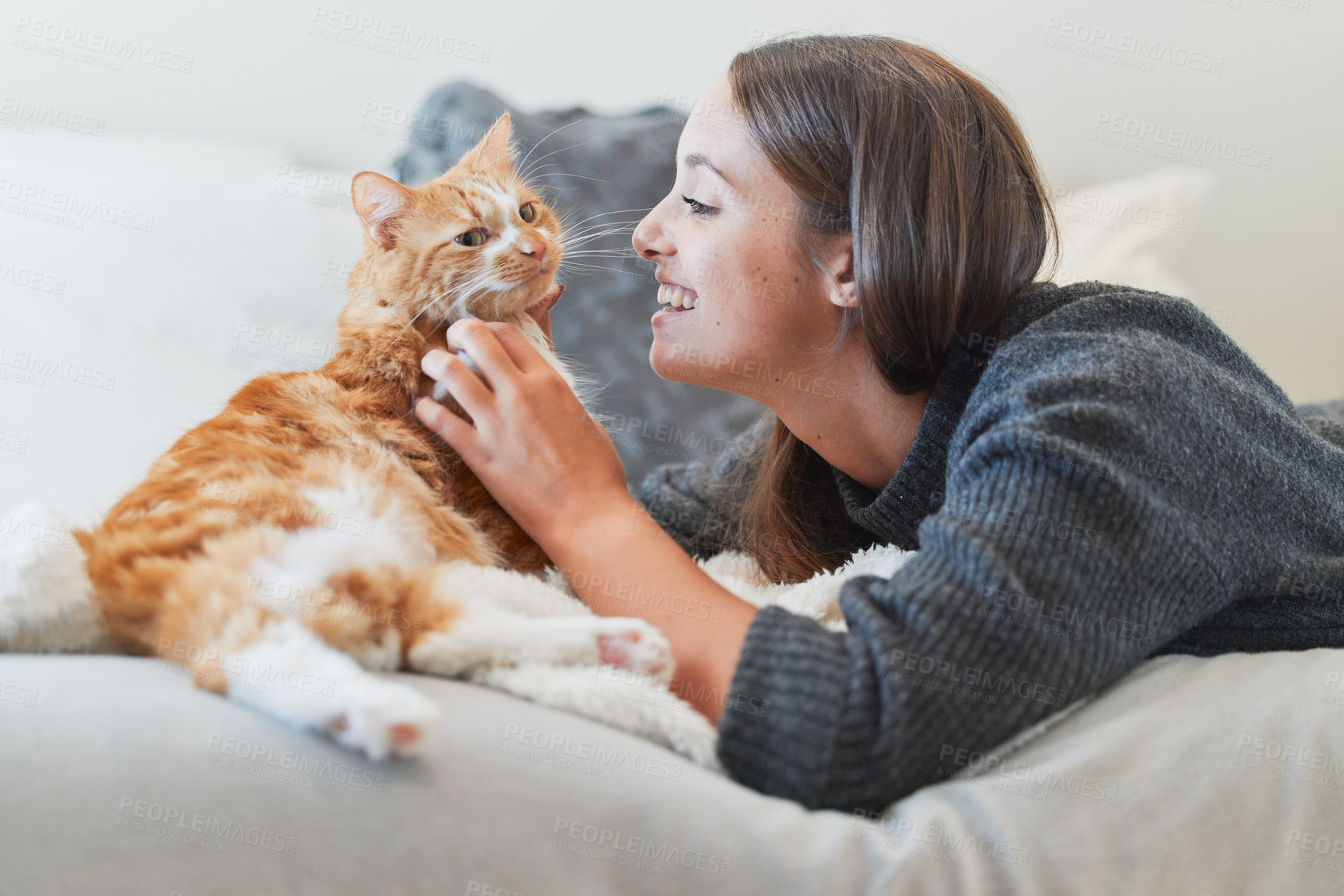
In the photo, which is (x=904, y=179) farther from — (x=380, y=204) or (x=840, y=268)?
(x=380, y=204)

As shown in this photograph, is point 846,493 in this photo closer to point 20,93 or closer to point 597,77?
point 597,77

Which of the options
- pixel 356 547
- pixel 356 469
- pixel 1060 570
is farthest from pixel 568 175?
pixel 1060 570

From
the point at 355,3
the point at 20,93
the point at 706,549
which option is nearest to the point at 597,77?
the point at 355,3

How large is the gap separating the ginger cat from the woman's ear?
15.9 inches

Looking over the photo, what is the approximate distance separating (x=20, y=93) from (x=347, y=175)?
0.63 m

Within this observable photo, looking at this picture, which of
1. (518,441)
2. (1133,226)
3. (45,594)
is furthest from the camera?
(1133,226)

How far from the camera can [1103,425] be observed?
0.85 metres

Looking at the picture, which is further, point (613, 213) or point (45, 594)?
point (613, 213)

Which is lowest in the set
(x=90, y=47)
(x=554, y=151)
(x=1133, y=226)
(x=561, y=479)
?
(x=561, y=479)

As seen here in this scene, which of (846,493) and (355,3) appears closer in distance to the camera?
(846,493)

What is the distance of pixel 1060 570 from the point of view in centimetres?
80

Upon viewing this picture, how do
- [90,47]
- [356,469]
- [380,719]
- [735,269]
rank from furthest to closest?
[90,47], [735,269], [356,469], [380,719]

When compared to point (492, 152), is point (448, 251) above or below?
below

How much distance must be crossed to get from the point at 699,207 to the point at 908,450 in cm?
46
